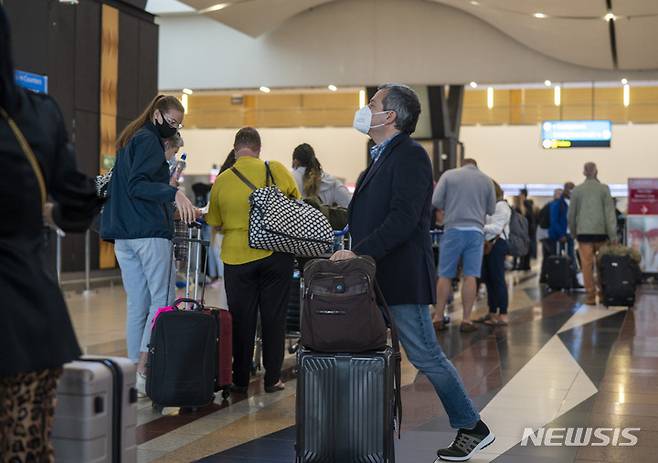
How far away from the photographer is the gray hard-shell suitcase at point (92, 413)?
8.95 feet

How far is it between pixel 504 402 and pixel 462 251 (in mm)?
3435

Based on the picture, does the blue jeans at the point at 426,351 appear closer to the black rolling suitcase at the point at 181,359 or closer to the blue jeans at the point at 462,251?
the black rolling suitcase at the point at 181,359

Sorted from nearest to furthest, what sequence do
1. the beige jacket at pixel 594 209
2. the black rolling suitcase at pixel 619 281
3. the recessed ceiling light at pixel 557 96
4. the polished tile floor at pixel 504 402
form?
the polished tile floor at pixel 504 402 < the black rolling suitcase at pixel 619 281 < the beige jacket at pixel 594 209 < the recessed ceiling light at pixel 557 96

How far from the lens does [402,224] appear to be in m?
4.09

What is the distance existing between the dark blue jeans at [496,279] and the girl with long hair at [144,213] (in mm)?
4995

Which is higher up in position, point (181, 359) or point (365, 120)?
point (365, 120)

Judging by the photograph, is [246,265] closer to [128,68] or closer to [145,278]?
[145,278]

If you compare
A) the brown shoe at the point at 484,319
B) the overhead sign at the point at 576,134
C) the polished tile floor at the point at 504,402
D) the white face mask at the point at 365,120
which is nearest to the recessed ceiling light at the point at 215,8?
the polished tile floor at the point at 504,402

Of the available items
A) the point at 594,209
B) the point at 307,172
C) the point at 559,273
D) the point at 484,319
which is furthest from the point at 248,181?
the point at 559,273

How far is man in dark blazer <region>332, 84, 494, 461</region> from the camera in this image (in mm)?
4117

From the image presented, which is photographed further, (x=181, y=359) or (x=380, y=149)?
(x=181, y=359)

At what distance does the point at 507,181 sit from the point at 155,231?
23591mm

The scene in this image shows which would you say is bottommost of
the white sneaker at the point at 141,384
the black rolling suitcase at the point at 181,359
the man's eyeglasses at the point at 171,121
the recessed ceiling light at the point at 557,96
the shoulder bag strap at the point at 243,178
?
the white sneaker at the point at 141,384

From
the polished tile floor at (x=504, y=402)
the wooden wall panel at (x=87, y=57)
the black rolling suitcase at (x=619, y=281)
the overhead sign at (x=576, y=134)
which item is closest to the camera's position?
the polished tile floor at (x=504, y=402)
